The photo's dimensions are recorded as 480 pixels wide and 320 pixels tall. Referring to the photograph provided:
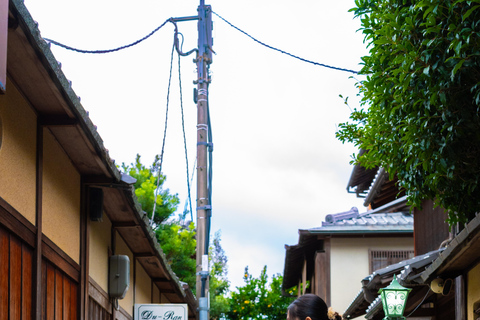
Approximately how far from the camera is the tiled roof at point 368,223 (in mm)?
23859

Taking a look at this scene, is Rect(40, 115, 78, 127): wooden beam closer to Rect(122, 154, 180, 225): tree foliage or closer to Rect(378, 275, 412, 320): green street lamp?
Rect(378, 275, 412, 320): green street lamp

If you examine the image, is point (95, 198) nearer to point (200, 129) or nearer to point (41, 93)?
→ point (41, 93)

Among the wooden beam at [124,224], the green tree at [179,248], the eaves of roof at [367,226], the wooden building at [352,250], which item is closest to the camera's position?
the wooden beam at [124,224]

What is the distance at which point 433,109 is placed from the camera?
26.6 ft

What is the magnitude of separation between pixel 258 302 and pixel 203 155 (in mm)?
25065

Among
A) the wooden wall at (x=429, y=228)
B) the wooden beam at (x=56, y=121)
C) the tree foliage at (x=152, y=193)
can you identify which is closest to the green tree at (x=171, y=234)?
the tree foliage at (x=152, y=193)

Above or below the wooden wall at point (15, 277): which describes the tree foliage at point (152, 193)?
above

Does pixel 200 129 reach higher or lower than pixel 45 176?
higher

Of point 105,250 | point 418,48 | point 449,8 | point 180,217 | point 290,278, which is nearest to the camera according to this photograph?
point 449,8

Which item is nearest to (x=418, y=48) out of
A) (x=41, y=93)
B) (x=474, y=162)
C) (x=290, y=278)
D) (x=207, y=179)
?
(x=474, y=162)

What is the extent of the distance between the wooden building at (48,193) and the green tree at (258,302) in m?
26.8

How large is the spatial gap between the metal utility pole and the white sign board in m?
0.70

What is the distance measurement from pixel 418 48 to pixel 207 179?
630 centimetres

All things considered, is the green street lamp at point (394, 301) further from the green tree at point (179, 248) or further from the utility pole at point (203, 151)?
the green tree at point (179, 248)
